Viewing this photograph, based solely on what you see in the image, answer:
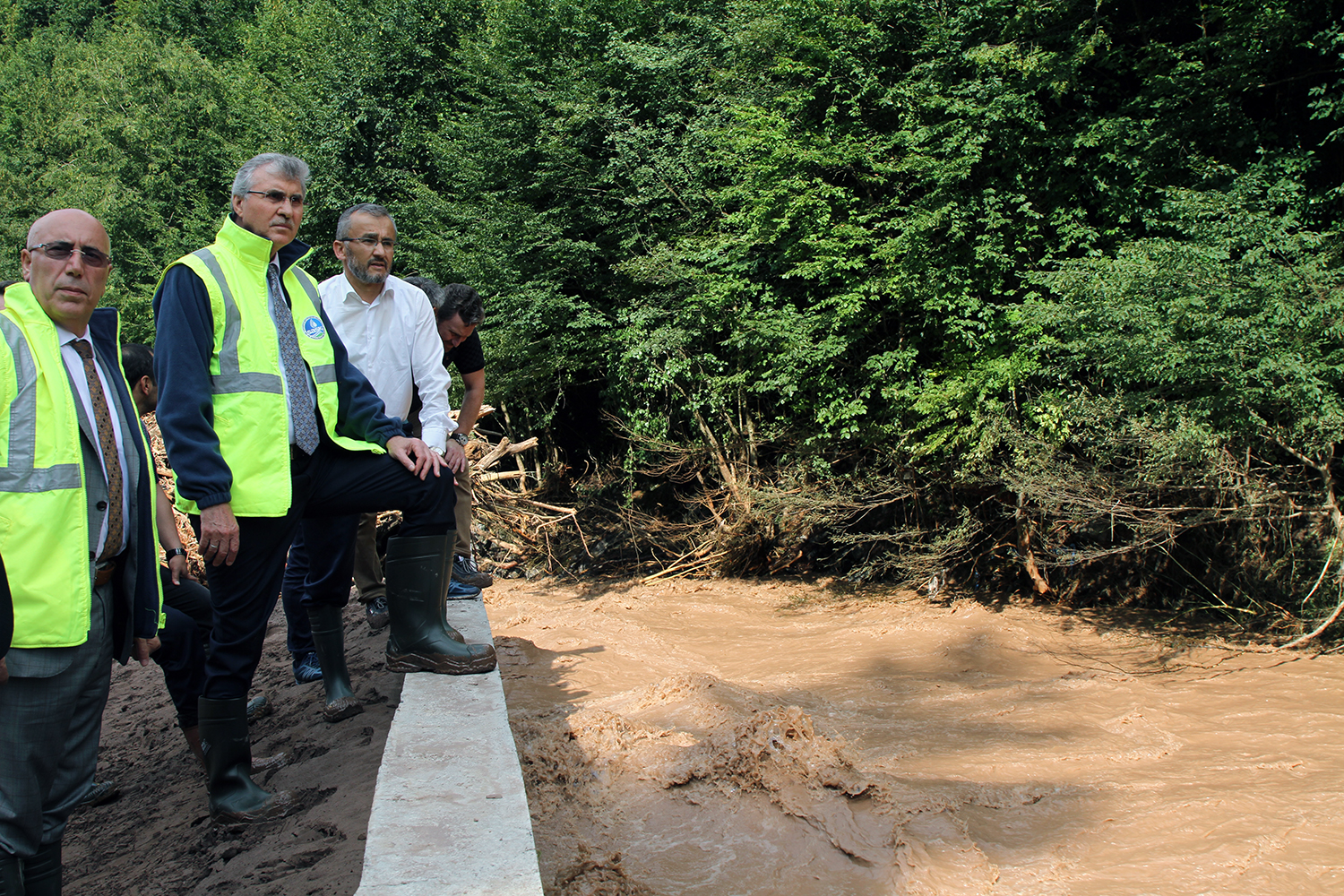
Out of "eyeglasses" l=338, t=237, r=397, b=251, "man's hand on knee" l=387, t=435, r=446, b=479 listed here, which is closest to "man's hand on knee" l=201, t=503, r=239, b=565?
"man's hand on knee" l=387, t=435, r=446, b=479

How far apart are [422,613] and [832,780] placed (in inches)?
70.2

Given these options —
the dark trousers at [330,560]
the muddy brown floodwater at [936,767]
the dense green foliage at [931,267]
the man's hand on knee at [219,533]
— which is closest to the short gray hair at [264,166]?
the man's hand on knee at [219,533]

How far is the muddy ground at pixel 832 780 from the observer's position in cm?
307

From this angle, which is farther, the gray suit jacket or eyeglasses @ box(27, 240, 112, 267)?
eyeglasses @ box(27, 240, 112, 267)

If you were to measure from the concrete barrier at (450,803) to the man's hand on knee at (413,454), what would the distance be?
2.83 ft

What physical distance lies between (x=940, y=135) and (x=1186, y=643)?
501 cm

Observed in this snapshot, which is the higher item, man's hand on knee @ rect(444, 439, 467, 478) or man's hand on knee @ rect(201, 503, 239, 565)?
man's hand on knee @ rect(444, 439, 467, 478)

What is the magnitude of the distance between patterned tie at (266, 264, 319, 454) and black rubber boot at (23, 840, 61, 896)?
1.38 metres

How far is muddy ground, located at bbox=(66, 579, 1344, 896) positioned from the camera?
3066 millimetres

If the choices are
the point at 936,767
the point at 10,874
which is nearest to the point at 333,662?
the point at 10,874

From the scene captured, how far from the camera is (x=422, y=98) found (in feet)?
52.8

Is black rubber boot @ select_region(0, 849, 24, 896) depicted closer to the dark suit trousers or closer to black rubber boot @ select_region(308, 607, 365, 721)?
the dark suit trousers

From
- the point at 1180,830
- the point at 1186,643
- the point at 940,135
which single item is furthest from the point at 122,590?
the point at 940,135

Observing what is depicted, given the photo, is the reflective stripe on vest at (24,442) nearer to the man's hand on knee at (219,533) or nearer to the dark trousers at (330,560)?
the man's hand on knee at (219,533)
